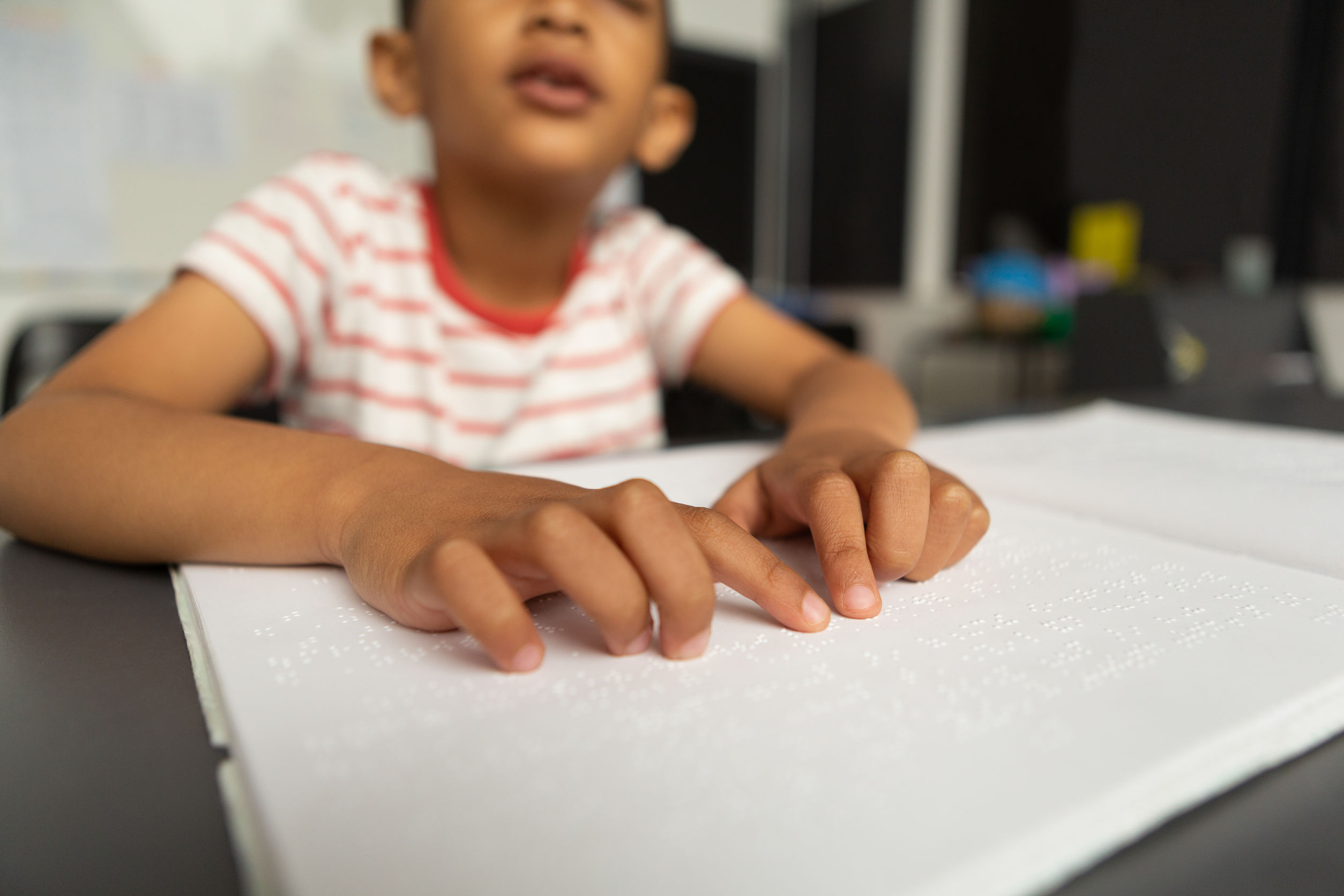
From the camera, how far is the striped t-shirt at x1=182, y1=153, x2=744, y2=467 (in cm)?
64

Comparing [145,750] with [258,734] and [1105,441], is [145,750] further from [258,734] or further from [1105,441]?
[1105,441]

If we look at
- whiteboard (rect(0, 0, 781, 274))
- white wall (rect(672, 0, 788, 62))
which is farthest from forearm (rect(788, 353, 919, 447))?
white wall (rect(672, 0, 788, 62))

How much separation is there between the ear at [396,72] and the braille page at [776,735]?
54 centimetres

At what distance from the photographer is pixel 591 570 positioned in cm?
22

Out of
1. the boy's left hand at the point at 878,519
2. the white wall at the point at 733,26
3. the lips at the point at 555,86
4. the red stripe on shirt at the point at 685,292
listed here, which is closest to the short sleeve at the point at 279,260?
the lips at the point at 555,86

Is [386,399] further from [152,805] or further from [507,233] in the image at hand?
[152,805]

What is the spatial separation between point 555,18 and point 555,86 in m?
0.05

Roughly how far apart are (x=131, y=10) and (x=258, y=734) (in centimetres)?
246

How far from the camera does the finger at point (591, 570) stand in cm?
21

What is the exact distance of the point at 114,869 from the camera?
0.15 metres

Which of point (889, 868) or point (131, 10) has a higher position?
point (131, 10)

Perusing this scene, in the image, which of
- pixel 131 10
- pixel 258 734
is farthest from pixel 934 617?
pixel 131 10

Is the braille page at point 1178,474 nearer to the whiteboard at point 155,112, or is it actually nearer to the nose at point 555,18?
the nose at point 555,18

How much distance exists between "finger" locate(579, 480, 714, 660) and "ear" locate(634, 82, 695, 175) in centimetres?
58
